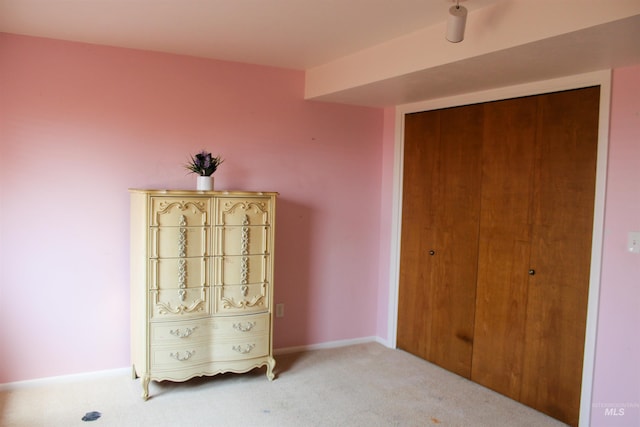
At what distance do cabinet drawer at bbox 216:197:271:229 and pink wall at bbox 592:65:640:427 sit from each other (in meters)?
2.04

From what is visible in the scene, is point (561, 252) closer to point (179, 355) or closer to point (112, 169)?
point (179, 355)

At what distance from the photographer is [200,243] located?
3092 mm

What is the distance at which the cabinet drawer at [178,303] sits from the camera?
9.79ft

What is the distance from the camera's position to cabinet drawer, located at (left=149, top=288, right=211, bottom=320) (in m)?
2.98

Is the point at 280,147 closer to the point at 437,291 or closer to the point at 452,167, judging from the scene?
the point at 452,167

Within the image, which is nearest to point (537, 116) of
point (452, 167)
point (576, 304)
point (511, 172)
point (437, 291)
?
point (511, 172)

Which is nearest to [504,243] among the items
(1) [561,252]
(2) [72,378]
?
(1) [561,252]

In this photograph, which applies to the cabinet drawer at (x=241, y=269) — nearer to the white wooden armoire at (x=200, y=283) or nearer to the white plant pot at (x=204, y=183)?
the white wooden armoire at (x=200, y=283)

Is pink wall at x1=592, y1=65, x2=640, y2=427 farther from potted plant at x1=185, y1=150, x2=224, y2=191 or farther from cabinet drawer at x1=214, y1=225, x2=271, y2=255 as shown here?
potted plant at x1=185, y1=150, x2=224, y2=191

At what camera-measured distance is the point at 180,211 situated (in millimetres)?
3014

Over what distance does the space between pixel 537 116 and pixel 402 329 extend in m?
1.99

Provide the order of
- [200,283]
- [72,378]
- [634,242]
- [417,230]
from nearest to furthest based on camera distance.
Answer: [634,242] < [200,283] < [72,378] < [417,230]

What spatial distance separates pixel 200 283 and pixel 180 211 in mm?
483

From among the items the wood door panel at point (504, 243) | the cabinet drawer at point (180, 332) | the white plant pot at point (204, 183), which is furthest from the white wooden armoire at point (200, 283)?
the wood door panel at point (504, 243)
